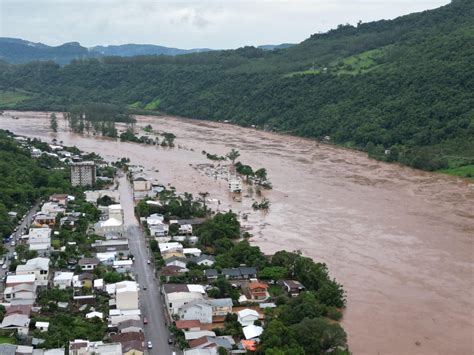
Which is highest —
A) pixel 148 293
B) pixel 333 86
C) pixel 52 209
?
pixel 333 86

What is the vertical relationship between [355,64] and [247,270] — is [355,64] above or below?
above

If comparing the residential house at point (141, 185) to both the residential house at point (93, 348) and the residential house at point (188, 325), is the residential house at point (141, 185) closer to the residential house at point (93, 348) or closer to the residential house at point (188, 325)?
the residential house at point (188, 325)

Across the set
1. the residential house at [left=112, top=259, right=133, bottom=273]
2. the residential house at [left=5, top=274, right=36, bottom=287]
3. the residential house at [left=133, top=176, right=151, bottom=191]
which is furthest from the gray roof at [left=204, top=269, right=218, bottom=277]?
the residential house at [left=133, top=176, right=151, bottom=191]

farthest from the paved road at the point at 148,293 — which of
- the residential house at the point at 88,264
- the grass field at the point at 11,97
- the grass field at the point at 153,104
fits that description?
the grass field at the point at 11,97

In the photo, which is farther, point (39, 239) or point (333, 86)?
point (333, 86)

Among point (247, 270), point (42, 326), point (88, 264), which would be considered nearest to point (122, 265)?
point (88, 264)

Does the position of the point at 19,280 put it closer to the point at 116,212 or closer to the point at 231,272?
the point at 231,272

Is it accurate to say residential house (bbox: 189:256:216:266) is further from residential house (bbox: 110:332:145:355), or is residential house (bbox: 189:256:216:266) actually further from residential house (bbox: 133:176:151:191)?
residential house (bbox: 133:176:151:191)

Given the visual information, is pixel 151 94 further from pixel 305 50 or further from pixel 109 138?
pixel 109 138
